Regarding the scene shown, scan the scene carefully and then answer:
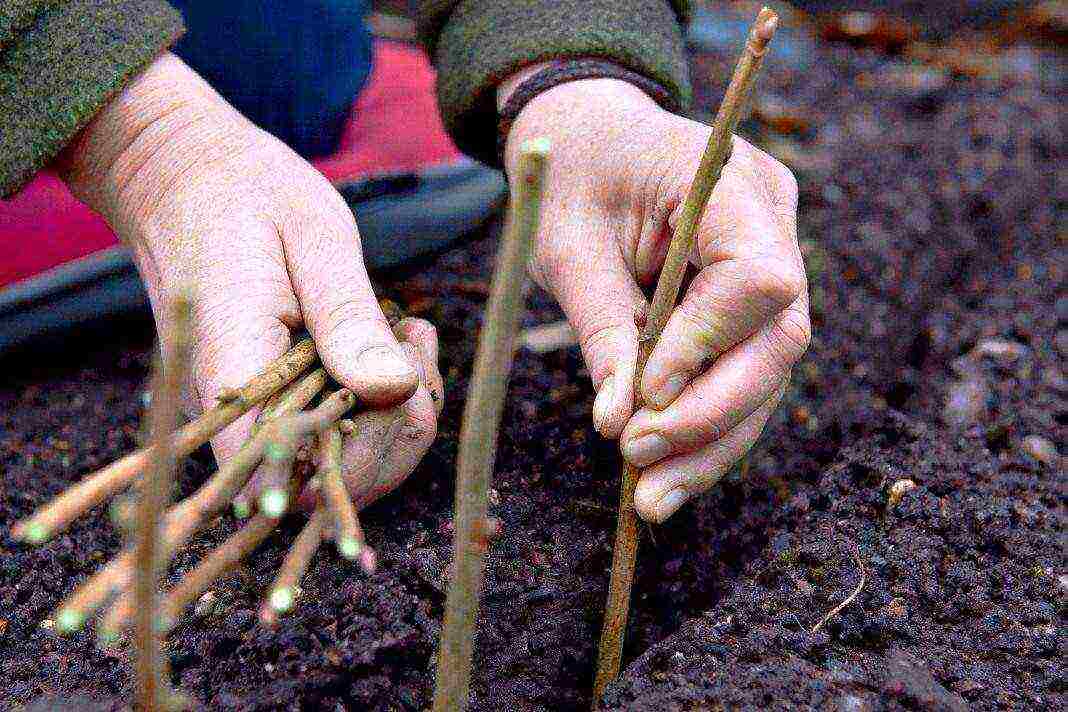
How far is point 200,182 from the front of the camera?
1.25m

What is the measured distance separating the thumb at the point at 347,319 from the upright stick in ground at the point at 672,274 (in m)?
0.27

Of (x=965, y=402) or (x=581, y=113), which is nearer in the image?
(x=581, y=113)

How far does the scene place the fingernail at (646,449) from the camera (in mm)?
1088

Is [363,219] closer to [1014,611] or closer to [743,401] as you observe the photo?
[743,401]

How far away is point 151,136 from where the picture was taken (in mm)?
1301

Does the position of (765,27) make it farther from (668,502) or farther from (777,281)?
(668,502)

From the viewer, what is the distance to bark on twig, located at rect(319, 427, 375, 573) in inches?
30.0

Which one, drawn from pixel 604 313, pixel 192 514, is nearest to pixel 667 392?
pixel 604 313

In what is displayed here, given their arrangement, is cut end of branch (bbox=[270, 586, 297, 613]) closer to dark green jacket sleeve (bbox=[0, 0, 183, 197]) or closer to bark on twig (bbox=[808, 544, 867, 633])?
bark on twig (bbox=[808, 544, 867, 633])

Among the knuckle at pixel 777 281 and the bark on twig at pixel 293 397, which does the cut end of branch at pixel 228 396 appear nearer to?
the bark on twig at pixel 293 397

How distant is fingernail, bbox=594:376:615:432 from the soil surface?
8.8 inches

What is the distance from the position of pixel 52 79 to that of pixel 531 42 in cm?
67

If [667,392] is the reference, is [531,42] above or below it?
above

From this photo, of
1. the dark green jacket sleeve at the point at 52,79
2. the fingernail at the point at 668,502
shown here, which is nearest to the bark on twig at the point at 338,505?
the fingernail at the point at 668,502
